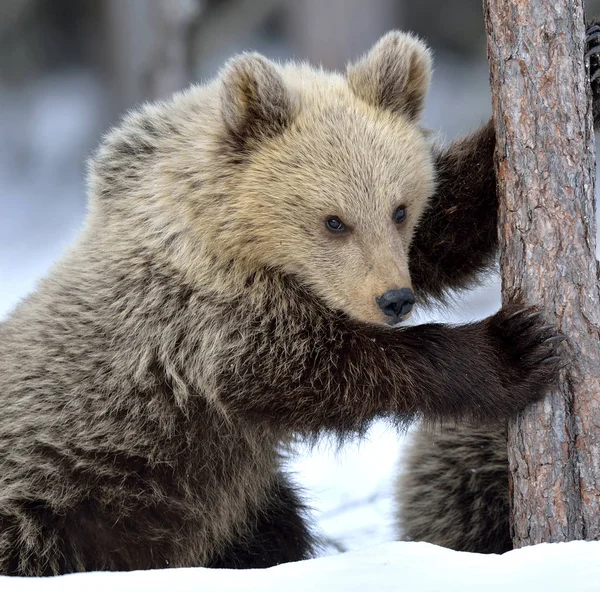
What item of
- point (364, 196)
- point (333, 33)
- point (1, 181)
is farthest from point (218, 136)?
point (1, 181)

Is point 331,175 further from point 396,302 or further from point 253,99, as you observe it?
point 396,302

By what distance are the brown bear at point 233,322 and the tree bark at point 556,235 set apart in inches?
6.4

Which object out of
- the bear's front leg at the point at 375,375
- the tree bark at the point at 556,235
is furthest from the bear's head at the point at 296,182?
the tree bark at the point at 556,235

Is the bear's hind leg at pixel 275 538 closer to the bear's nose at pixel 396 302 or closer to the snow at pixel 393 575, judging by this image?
the snow at pixel 393 575

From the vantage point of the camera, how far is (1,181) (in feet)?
45.6

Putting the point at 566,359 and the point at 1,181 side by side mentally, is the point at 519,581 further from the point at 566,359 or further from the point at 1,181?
the point at 1,181

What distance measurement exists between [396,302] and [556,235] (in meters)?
0.73

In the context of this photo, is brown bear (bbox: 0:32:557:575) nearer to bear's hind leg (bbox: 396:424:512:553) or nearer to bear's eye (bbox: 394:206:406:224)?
bear's eye (bbox: 394:206:406:224)

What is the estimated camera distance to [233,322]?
480 cm

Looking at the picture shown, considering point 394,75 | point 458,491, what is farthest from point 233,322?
point 458,491

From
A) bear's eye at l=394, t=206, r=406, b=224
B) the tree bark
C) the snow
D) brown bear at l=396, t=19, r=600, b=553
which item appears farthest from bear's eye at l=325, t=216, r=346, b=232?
the snow

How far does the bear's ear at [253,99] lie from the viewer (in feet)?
14.8

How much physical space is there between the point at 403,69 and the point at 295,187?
2.64ft

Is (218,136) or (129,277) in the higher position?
(218,136)
